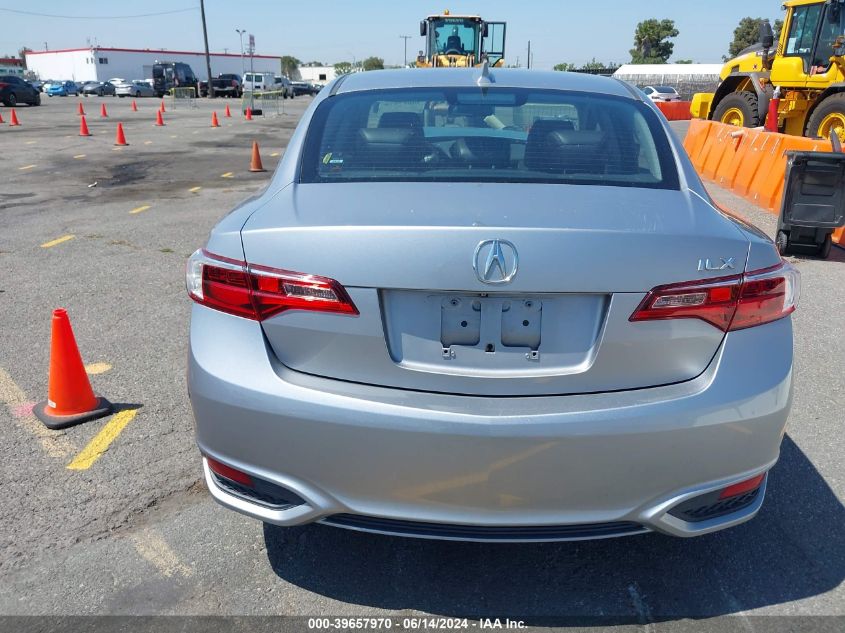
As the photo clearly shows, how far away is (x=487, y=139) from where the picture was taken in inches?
126

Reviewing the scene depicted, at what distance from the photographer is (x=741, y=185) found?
11.5 metres

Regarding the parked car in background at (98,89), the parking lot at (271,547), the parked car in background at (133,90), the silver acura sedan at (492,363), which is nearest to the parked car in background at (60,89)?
the parked car in background at (98,89)

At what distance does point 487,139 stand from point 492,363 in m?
1.32

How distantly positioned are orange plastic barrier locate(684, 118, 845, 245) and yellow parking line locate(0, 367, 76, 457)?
7997mm

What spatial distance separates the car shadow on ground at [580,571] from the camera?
2625 millimetres

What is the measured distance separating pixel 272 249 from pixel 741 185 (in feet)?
35.5

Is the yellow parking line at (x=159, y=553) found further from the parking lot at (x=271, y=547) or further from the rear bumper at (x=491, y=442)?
the rear bumper at (x=491, y=442)

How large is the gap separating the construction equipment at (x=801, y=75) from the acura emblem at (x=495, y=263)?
14.1 meters

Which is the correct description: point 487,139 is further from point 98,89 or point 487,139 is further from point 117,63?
point 117,63

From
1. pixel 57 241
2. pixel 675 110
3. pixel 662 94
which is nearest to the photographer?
pixel 57 241

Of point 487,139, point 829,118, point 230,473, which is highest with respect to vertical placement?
point 487,139

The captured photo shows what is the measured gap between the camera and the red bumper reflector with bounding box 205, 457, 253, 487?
95.6 inches

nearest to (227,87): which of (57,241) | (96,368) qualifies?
(57,241)

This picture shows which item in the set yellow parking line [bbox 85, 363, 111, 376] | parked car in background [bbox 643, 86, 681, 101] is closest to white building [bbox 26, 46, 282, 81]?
parked car in background [bbox 643, 86, 681, 101]
